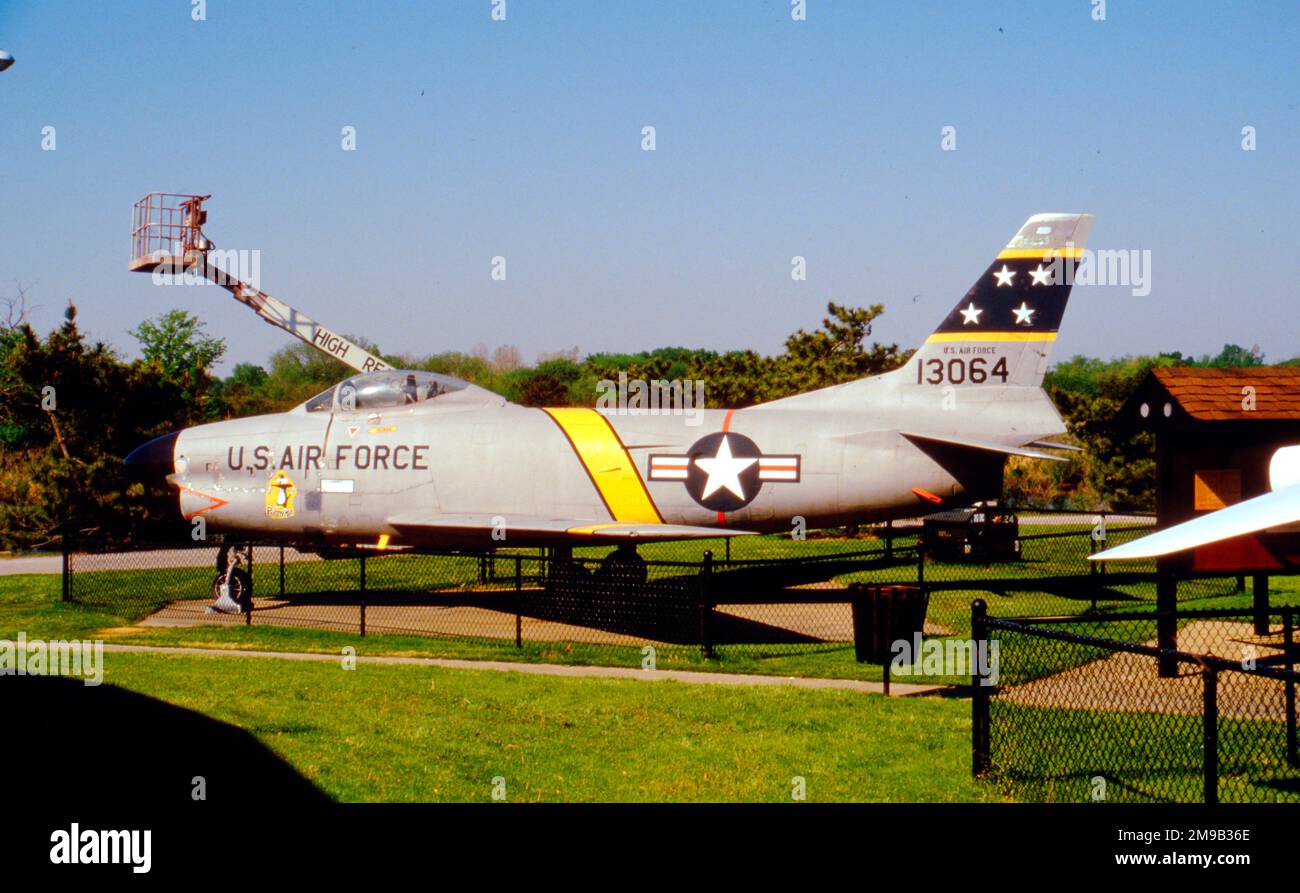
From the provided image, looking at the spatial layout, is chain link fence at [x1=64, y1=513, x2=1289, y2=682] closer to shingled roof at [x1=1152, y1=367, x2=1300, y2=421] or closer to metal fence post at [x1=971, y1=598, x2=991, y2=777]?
shingled roof at [x1=1152, y1=367, x2=1300, y2=421]

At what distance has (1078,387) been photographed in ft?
308

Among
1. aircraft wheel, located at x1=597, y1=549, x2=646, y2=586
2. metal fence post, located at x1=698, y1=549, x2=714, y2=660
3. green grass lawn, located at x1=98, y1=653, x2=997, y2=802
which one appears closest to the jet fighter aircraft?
aircraft wheel, located at x1=597, y1=549, x2=646, y2=586

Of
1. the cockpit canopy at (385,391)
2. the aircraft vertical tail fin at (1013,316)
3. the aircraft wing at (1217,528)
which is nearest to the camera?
the aircraft wing at (1217,528)

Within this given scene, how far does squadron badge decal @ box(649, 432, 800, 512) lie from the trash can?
6.09 meters

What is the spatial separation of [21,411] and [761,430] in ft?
89.0

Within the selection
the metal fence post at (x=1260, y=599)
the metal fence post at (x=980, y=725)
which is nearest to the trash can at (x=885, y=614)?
the metal fence post at (x=1260, y=599)

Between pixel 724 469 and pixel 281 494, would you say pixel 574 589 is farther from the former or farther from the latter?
pixel 281 494

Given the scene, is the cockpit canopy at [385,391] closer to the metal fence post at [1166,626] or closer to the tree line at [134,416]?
the tree line at [134,416]

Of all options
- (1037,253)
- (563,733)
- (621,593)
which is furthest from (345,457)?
(1037,253)

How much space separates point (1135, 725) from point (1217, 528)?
A: 674cm

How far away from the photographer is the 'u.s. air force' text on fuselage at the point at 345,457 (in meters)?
20.9

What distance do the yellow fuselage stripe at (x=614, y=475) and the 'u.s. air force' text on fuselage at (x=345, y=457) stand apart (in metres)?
2.82
